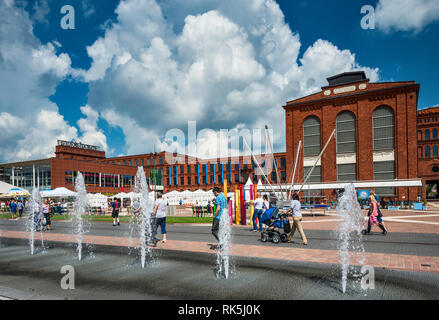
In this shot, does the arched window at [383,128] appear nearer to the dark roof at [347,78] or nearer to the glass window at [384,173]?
the glass window at [384,173]

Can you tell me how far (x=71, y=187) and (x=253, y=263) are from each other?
183 feet

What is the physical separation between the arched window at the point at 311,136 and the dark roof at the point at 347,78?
6.58m

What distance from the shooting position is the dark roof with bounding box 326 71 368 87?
1956 inches

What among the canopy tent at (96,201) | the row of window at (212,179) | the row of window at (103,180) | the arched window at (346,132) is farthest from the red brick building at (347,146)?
the row of window at (212,179)

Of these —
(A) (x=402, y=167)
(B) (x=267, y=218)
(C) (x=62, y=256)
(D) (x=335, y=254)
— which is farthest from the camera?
(A) (x=402, y=167)

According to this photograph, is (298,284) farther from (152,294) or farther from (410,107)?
(410,107)

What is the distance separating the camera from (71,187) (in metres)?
56.9

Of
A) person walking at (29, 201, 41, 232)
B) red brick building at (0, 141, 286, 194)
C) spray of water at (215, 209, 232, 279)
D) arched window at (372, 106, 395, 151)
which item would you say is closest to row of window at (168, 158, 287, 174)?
red brick building at (0, 141, 286, 194)

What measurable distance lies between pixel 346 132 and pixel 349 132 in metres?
0.42

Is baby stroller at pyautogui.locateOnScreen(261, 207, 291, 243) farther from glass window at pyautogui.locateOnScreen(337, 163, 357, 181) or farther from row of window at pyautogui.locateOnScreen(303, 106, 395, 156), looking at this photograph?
row of window at pyautogui.locateOnScreen(303, 106, 395, 156)

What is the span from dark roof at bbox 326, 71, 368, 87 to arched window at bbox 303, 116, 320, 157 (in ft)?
21.6

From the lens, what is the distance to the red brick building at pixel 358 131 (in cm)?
4400

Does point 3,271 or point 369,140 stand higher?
point 369,140
